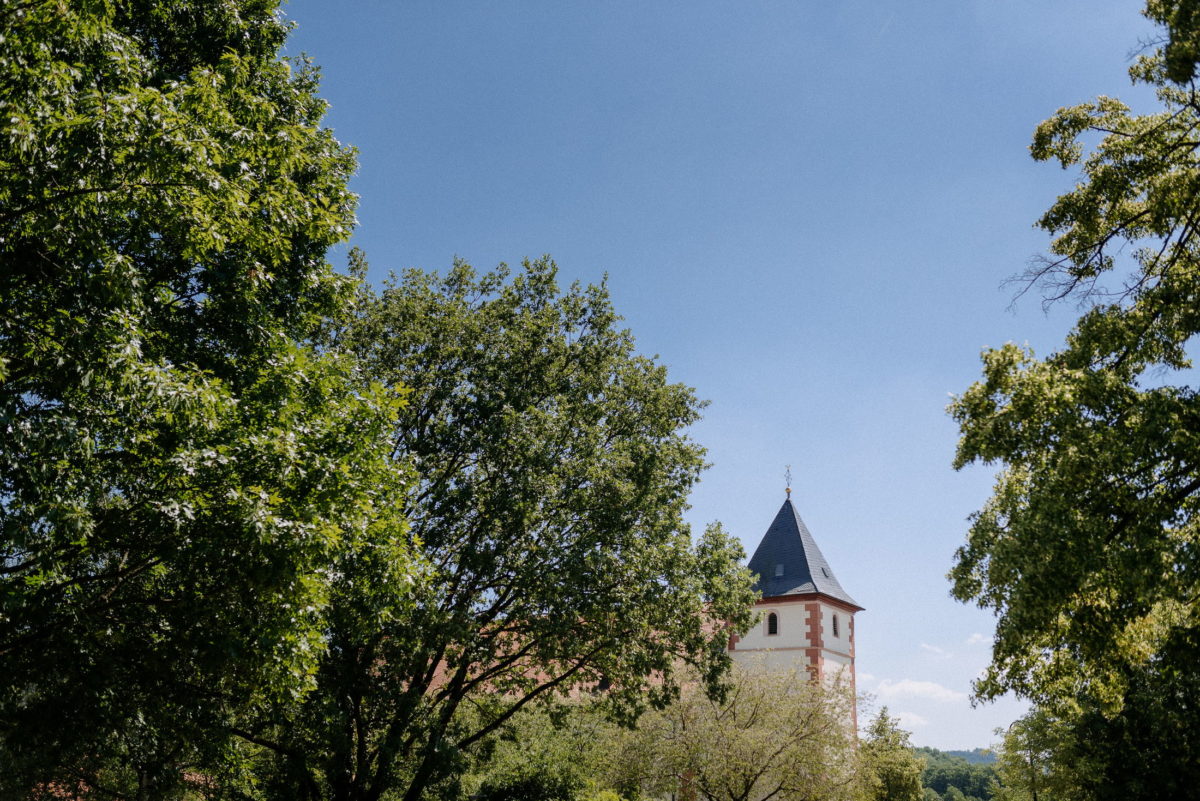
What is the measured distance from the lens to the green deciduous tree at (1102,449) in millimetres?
8836

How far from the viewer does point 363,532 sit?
9.76 meters

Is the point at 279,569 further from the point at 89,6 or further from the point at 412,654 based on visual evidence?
Result: the point at 412,654

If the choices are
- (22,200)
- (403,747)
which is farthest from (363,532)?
(403,747)

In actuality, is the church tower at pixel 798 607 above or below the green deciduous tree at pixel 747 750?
above

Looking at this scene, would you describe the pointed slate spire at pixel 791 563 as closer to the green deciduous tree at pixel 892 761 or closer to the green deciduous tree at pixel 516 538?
the green deciduous tree at pixel 892 761

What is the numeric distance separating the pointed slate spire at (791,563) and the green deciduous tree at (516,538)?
26652 millimetres

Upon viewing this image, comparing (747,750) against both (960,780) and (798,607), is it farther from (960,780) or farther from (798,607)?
(960,780)

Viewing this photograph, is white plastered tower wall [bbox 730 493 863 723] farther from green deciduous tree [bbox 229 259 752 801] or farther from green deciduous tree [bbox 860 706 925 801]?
green deciduous tree [bbox 229 259 752 801]

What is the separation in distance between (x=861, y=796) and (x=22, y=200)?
29.5 meters

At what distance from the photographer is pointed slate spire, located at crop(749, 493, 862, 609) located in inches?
1714

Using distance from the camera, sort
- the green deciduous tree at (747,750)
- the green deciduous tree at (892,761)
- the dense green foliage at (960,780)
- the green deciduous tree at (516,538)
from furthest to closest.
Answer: the dense green foliage at (960,780) < the green deciduous tree at (892,761) < the green deciduous tree at (747,750) < the green deciduous tree at (516,538)

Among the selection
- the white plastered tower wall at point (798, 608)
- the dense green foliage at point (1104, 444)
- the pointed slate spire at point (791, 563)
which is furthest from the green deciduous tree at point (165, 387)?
the pointed slate spire at point (791, 563)

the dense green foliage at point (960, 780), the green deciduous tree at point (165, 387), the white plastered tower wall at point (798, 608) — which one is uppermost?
the white plastered tower wall at point (798, 608)

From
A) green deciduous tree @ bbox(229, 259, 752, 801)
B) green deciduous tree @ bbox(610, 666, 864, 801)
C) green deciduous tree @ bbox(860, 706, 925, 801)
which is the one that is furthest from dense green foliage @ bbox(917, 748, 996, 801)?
green deciduous tree @ bbox(229, 259, 752, 801)
